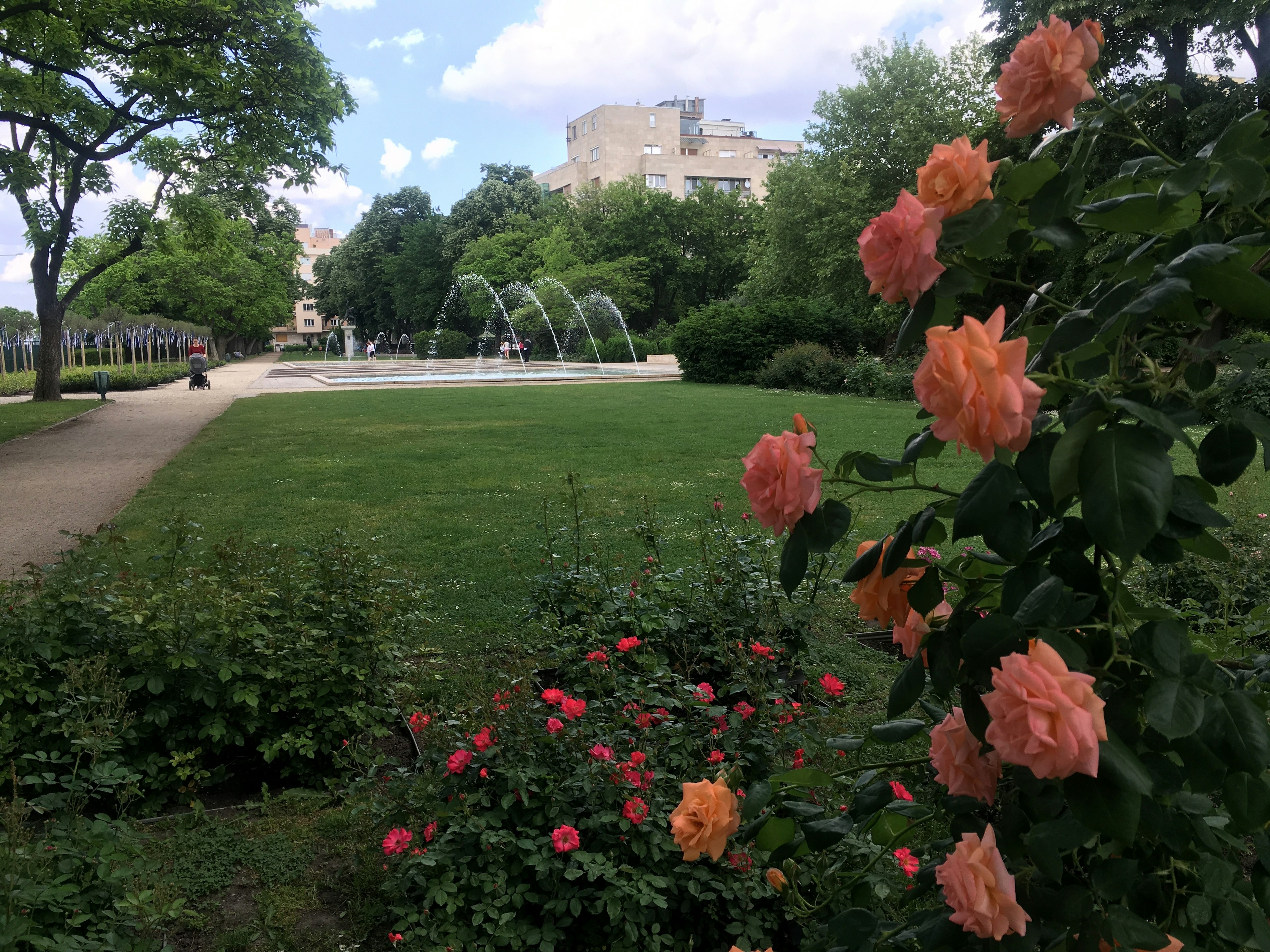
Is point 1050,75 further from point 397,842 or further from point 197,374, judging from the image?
point 197,374

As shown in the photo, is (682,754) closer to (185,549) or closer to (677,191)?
(185,549)

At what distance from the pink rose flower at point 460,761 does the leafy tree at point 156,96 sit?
1486 cm

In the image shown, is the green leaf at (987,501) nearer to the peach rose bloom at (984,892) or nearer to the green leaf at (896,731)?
the peach rose bloom at (984,892)

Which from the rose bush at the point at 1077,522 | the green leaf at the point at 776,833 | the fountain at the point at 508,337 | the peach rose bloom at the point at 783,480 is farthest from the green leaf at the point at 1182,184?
the fountain at the point at 508,337

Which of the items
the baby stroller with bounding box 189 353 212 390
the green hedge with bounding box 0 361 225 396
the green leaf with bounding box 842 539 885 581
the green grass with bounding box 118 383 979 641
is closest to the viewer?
the green leaf with bounding box 842 539 885 581

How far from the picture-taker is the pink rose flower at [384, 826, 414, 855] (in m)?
2.44

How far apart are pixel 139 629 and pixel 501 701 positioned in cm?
168

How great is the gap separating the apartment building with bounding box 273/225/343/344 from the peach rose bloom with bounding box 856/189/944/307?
116500 millimetres

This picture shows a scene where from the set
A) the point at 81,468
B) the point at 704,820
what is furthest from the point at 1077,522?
the point at 81,468

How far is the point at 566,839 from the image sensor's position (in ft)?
7.68

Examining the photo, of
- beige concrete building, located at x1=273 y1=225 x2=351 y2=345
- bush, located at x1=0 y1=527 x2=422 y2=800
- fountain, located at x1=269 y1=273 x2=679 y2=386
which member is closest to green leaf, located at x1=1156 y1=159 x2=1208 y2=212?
bush, located at x1=0 y1=527 x2=422 y2=800

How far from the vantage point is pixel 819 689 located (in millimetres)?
4348

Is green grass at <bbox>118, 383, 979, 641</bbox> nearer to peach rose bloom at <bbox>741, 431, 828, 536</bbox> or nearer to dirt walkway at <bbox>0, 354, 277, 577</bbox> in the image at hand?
dirt walkway at <bbox>0, 354, 277, 577</bbox>

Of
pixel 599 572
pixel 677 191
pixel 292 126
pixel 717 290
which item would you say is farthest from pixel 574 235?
pixel 599 572
